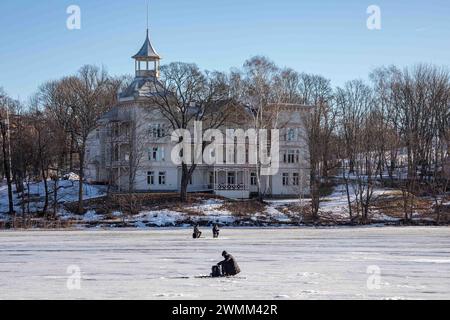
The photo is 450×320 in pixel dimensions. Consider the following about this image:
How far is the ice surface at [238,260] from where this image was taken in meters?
22.0

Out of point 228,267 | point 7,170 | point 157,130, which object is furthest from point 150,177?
point 228,267

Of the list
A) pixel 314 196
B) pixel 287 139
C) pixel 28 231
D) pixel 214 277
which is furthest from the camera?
pixel 287 139

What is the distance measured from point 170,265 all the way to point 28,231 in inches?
1004

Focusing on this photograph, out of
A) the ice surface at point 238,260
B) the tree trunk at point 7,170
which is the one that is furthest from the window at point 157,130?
the ice surface at point 238,260

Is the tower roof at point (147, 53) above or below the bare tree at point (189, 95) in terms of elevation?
above

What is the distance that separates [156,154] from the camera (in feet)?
251

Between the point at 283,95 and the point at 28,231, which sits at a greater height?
the point at 283,95

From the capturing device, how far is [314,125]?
80500 mm

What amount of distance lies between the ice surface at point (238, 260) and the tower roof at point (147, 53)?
33.9m

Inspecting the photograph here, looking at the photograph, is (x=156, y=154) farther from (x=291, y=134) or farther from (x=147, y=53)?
(x=291, y=134)

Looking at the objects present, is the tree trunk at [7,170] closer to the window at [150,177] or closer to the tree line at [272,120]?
the tree line at [272,120]
